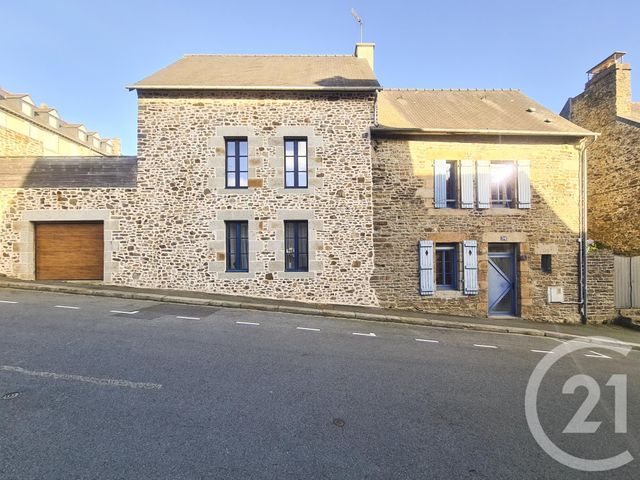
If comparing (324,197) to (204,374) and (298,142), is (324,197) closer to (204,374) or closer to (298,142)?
(298,142)

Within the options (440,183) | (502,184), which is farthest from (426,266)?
(502,184)

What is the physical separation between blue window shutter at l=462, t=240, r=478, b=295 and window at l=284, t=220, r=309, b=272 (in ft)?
15.7

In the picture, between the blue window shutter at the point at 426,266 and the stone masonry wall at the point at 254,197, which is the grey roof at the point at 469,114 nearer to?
the stone masonry wall at the point at 254,197

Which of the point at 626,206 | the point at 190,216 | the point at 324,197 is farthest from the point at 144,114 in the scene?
the point at 626,206

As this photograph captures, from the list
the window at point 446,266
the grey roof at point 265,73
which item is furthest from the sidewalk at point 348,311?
the grey roof at point 265,73

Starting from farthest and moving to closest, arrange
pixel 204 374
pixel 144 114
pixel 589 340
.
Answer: pixel 144 114, pixel 589 340, pixel 204 374

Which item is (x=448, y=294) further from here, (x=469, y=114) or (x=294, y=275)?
(x=469, y=114)

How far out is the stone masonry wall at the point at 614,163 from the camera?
427 inches

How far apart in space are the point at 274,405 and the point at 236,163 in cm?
782

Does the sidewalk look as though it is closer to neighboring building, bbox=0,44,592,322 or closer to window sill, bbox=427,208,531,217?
neighboring building, bbox=0,44,592,322

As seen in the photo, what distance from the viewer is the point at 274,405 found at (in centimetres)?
350

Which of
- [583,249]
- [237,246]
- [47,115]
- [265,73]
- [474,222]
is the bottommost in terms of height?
[583,249]

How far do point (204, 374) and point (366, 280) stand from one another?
6202 millimetres

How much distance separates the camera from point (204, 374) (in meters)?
4.20
